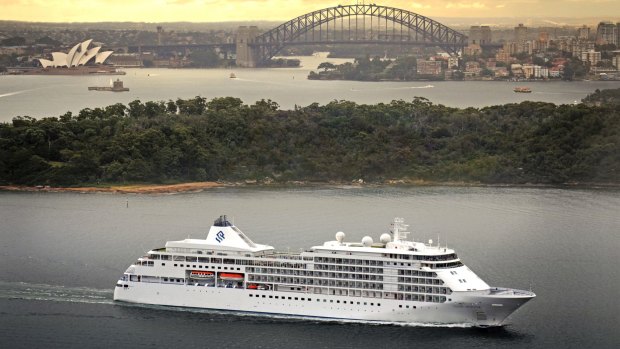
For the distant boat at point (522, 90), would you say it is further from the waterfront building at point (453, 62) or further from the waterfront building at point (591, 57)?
the waterfront building at point (453, 62)

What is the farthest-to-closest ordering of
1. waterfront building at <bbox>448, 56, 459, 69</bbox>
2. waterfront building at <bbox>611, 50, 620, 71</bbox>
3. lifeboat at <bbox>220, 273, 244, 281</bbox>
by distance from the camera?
1. waterfront building at <bbox>448, 56, 459, 69</bbox>
2. waterfront building at <bbox>611, 50, 620, 71</bbox>
3. lifeboat at <bbox>220, 273, 244, 281</bbox>

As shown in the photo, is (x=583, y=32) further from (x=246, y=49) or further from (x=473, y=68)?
(x=246, y=49)

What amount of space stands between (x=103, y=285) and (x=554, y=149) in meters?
18.6

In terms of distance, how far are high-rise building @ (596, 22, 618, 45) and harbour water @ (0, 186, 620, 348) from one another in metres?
35.4

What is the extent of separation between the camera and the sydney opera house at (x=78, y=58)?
7250 centimetres

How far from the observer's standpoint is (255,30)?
86.2 meters

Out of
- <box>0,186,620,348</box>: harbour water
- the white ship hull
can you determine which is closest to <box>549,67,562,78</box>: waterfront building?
<box>0,186,620,348</box>: harbour water

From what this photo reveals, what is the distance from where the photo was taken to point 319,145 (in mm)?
41469

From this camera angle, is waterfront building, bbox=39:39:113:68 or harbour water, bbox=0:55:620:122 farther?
waterfront building, bbox=39:39:113:68

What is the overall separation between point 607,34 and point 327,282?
164 feet

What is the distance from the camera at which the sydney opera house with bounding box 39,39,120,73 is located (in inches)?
2854

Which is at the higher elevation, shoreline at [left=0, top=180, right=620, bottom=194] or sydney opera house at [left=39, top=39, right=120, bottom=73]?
sydney opera house at [left=39, top=39, right=120, bottom=73]

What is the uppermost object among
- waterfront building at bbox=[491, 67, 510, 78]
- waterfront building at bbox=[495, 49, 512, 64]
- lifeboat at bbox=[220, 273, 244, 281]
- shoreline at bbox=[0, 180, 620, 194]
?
waterfront building at bbox=[495, 49, 512, 64]

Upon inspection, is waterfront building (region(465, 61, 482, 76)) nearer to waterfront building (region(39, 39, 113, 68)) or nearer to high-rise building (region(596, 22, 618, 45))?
high-rise building (region(596, 22, 618, 45))
